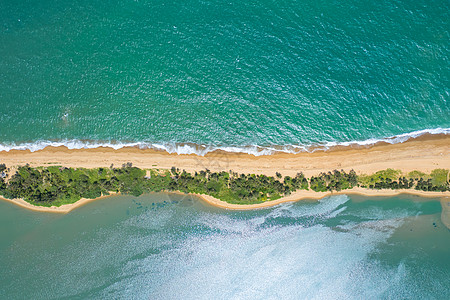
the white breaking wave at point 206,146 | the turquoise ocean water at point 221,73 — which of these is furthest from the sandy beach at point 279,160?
the turquoise ocean water at point 221,73

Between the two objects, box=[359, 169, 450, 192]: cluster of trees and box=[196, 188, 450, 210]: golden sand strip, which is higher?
box=[359, 169, 450, 192]: cluster of trees

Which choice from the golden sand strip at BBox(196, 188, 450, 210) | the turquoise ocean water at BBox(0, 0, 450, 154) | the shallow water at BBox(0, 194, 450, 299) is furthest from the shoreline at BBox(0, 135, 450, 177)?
the shallow water at BBox(0, 194, 450, 299)

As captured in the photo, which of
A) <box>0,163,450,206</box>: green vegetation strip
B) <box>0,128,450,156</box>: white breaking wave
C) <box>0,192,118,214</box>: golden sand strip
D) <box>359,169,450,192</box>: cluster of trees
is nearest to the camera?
<box>359,169,450,192</box>: cluster of trees

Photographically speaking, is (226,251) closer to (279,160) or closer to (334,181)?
(279,160)

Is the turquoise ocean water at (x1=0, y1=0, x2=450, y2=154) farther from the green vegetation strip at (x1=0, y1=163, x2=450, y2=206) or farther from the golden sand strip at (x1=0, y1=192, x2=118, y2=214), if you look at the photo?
the golden sand strip at (x1=0, y1=192, x2=118, y2=214)

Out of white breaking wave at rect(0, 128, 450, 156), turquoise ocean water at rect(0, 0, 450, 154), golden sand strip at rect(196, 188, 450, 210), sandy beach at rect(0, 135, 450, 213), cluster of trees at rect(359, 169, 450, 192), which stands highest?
turquoise ocean water at rect(0, 0, 450, 154)

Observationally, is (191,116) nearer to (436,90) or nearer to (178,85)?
(178,85)
